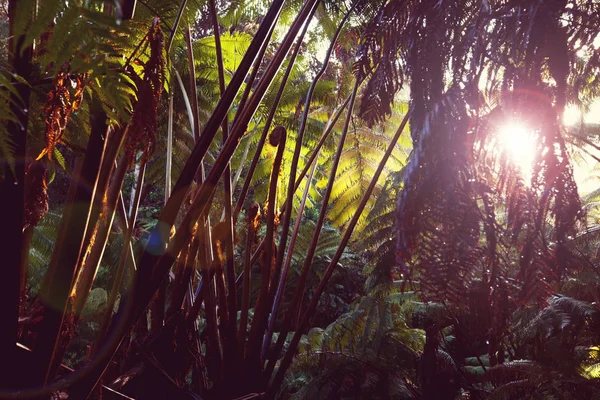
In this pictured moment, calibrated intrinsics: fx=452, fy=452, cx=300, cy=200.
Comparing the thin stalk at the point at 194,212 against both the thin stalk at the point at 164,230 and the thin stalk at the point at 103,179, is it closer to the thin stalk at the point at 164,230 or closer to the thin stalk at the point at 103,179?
the thin stalk at the point at 164,230

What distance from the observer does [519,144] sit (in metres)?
1.18

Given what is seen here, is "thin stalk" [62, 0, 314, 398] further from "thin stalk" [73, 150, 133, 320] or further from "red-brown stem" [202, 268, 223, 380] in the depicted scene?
"red-brown stem" [202, 268, 223, 380]

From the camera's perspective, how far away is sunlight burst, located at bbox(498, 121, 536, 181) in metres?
1.15

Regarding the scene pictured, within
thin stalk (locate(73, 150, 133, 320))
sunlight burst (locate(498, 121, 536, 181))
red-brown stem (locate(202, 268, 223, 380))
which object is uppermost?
sunlight burst (locate(498, 121, 536, 181))

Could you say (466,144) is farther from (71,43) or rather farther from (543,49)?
(71,43)

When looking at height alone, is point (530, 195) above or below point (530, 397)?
above

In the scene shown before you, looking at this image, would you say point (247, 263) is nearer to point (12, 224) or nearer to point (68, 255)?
point (68, 255)

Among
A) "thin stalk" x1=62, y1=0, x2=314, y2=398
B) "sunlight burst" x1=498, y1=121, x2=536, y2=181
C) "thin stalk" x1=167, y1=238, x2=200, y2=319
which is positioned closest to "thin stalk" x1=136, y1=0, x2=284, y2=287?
"thin stalk" x1=62, y1=0, x2=314, y2=398

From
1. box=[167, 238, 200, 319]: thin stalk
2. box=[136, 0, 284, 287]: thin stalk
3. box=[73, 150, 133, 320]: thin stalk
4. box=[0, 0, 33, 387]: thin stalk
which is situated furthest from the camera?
box=[167, 238, 200, 319]: thin stalk

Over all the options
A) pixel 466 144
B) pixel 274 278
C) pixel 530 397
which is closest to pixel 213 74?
pixel 274 278

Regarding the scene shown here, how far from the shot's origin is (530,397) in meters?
2.64

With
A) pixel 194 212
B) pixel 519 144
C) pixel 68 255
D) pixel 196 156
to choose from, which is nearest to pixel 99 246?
pixel 68 255

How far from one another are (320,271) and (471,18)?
19.0ft

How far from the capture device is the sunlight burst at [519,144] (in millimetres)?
1151
